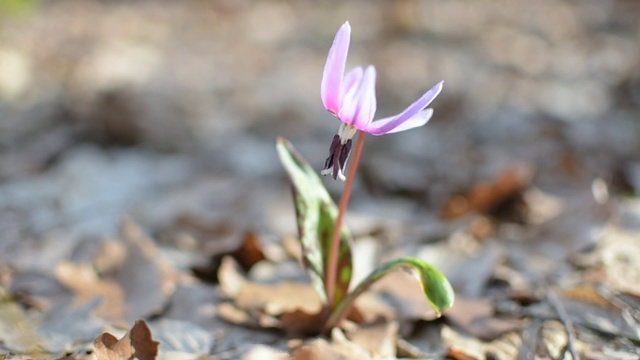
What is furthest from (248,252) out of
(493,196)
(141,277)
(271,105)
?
(271,105)

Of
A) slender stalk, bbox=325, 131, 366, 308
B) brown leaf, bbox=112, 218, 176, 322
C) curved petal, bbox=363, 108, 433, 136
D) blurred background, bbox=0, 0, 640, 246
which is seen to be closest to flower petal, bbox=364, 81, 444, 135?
curved petal, bbox=363, 108, 433, 136

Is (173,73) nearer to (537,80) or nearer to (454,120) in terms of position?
(454,120)

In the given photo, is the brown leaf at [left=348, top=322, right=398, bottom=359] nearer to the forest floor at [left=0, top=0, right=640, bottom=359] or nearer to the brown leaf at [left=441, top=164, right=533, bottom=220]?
the forest floor at [left=0, top=0, right=640, bottom=359]

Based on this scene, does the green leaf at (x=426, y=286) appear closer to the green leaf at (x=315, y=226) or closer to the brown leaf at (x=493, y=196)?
the green leaf at (x=315, y=226)

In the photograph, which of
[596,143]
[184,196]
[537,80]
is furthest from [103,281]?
[537,80]

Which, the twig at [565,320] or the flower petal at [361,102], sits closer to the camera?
the flower petal at [361,102]

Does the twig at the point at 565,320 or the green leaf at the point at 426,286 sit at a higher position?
the green leaf at the point at 426,286

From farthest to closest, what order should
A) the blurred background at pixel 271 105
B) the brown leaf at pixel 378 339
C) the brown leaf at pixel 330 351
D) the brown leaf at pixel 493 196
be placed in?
the blurred background at pixel 271 105
the brown leaf at pixel 493 196
the brown leaf at pixel 378 339
the brown leaf at pixel 330 351

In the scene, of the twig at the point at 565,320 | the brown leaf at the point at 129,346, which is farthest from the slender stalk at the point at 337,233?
the twig at the point at 565,320
